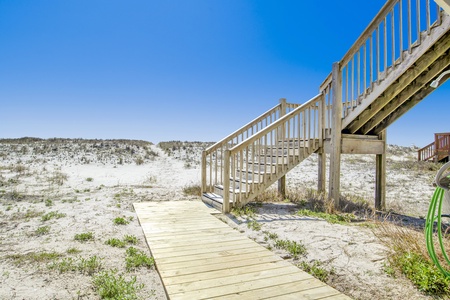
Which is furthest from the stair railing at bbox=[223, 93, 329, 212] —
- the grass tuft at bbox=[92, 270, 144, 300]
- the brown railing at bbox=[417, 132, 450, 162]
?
the brown railing at bbox=[417, 132, 450, 162]

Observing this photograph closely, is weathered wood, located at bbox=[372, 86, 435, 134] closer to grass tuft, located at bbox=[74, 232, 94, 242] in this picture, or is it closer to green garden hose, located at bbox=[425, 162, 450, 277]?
green garden hose, located at bbox=[425, 162, 450, 277]

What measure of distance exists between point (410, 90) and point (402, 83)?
0.45 meters

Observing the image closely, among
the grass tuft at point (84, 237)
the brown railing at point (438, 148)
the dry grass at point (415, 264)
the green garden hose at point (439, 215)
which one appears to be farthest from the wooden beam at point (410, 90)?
the brown railing at point (438, 148)

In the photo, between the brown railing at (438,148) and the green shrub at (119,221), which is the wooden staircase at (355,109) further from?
the brown railing at (438,148)

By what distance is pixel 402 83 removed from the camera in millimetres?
5246

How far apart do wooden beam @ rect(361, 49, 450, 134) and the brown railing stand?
44.9ft

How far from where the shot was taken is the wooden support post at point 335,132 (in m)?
6.21

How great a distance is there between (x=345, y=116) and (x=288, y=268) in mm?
4411

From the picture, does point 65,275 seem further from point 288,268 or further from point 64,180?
point 64,180

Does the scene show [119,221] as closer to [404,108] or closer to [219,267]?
[219,267]

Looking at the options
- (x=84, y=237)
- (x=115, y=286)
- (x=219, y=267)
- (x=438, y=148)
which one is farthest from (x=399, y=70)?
(x=438, y=148)

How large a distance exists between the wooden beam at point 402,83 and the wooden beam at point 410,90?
0.60 feet

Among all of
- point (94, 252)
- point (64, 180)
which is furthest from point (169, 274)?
point (64, 180)

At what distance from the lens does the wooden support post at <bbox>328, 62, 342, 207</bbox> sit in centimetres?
621
